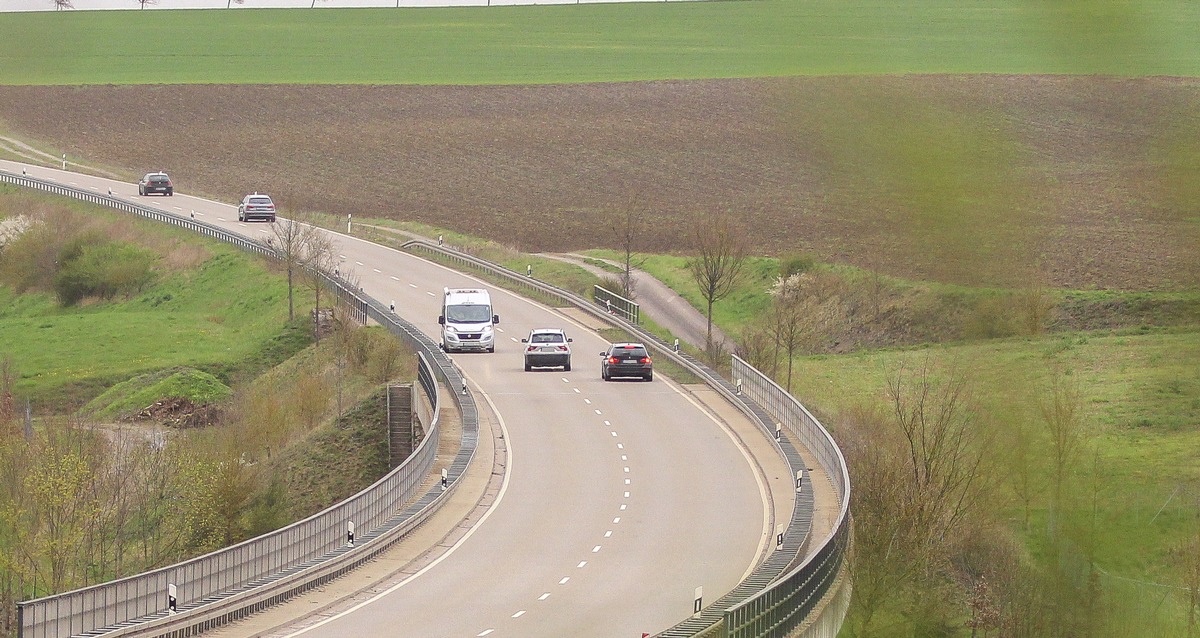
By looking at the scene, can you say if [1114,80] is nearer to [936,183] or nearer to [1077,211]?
[936,183]

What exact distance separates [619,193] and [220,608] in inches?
3942

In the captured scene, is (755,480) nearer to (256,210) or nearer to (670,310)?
(670,310)

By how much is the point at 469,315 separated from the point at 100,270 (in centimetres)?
3830

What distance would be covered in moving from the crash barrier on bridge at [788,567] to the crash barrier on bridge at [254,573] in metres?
8.69

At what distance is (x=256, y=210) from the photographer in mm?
100000

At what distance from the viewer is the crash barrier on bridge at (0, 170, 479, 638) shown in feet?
75.4

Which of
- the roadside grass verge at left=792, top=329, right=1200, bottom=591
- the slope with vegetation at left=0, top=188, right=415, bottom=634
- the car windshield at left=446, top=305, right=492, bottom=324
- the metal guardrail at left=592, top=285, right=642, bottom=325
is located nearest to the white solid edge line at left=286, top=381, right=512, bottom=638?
the slope with vegetation at left=0, top=188, right=415, bottom=634

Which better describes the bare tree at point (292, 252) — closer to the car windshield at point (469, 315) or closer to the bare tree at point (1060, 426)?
the car windshield at point (469, 315)

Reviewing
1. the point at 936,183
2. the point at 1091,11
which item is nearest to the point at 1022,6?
the point at 1091,11

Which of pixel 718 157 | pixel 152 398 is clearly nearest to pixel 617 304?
pixel 152 398

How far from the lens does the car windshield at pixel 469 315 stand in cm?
6350

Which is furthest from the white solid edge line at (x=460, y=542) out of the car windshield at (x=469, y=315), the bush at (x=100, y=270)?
the bush at (x=100, y=270)

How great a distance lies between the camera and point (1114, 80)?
3398 millimetres

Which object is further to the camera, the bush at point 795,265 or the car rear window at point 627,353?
the bush at point 795,265
